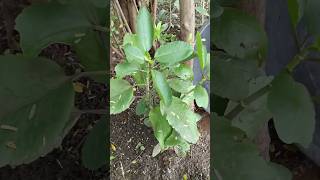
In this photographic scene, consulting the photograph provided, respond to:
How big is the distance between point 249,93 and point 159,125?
6.2 inches

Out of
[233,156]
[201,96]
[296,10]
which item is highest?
[296,10]

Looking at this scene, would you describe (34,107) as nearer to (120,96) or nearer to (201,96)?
(120,96)

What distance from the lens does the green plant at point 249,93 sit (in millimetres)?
769

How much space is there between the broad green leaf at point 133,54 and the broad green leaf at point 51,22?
58mm

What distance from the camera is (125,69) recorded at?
728mm

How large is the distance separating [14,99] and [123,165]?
0.19 meters

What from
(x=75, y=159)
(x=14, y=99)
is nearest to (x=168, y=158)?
(x=75, y=159)

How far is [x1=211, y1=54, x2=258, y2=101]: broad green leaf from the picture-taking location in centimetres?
80

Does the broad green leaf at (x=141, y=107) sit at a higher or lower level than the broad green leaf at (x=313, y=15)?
lower

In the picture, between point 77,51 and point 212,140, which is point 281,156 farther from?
point 77,51

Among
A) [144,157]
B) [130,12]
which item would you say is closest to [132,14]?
[130,12]

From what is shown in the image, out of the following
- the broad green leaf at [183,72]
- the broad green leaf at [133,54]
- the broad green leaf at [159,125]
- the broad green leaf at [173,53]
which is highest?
the broad green leaf at [133,54]

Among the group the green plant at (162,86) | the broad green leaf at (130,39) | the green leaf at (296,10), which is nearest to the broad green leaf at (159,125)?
the green plant at (162,86)

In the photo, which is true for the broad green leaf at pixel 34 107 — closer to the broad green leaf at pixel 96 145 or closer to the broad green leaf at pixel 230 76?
the broad green leaf at pixel 96 145
